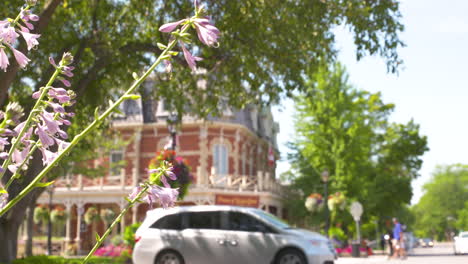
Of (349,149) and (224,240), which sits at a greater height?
(349,149)

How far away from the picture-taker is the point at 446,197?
300 ft

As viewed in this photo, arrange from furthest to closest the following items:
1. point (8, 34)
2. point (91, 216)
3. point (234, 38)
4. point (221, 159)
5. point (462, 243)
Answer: point (221, 159)
point (91, 216)
point (462, 243)
point (234, 38)
point (8, 34)

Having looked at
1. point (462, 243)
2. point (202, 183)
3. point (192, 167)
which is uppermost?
point (192, 167)

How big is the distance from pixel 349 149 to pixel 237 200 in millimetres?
8110

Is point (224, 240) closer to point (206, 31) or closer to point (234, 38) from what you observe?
point (234, 38)

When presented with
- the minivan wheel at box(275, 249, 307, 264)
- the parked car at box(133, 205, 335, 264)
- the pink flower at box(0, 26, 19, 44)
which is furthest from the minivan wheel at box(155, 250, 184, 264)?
the pink flower at box(0, 26, 19, 44)

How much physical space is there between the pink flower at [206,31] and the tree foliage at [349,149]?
34.2 meters

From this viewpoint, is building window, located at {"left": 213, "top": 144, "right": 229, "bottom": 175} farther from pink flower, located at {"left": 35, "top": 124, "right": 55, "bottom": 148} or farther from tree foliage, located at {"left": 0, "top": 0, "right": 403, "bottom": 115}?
pink flower, located at {"left": 35, "top": 124, "right": 55, "bottom": 148}

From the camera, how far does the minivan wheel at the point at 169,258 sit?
13969 millimetres

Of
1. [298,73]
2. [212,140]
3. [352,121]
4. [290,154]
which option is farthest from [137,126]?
[298,73]

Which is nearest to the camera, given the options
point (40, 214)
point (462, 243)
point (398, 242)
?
point (398, 242)

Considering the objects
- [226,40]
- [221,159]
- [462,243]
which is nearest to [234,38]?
[226,40]

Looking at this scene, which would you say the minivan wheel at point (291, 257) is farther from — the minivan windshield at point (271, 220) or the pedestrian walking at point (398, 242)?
the pedestrian walking at point (398, 242)

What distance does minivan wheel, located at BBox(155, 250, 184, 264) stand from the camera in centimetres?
1397
